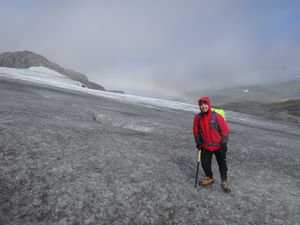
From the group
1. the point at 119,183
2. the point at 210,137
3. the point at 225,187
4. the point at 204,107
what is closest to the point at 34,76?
the point at 119,183

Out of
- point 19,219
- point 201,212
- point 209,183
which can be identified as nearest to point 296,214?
point 209,183

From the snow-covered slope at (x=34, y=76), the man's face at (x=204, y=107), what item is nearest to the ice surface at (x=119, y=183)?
the man's face at (x=204, y=107)

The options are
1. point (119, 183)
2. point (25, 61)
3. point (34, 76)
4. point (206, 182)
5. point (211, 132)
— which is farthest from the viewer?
point (25, 61)

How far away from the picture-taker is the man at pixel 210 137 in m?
5.48

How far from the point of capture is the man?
5477mm

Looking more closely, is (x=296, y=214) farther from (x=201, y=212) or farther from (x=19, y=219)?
(x=19, y=219)

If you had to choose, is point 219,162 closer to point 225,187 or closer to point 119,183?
point 225,187

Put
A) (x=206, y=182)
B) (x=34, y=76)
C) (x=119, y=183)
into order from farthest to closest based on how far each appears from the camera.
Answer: (x=34, y=76) < (x=206, y=182) < (x=119, y=183)

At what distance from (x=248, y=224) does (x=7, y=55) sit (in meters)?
198

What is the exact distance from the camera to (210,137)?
218 inches

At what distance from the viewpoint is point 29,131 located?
24.4ft

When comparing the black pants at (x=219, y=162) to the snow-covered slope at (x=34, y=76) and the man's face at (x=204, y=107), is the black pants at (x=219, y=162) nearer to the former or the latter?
the man's face at (x=204, y=107)

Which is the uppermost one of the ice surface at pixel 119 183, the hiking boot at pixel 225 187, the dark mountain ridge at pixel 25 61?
the dark mountain ridge at pixel 25 61

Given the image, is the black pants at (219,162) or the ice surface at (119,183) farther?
the black pants at (219,162)
